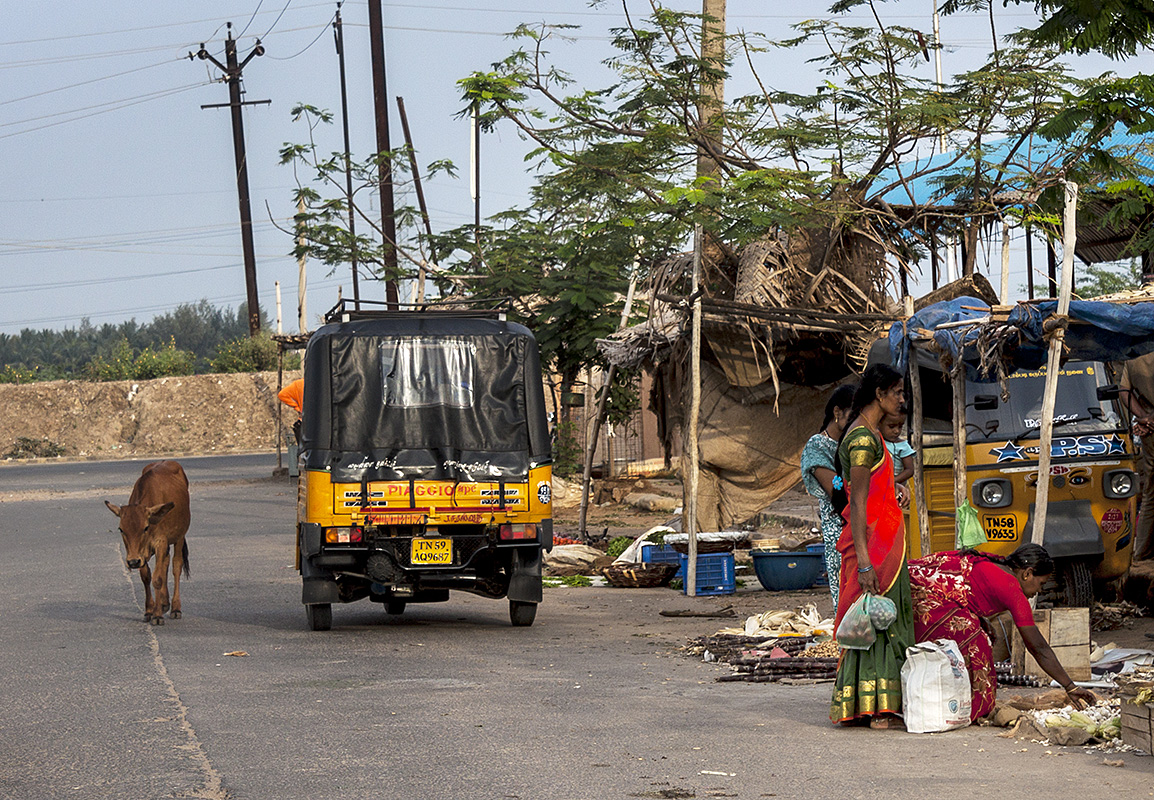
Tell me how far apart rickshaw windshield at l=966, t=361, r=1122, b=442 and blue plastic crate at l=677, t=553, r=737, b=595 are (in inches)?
125

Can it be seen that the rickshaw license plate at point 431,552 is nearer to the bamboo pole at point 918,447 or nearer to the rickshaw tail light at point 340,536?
the rickshaw tail light at point 340,536

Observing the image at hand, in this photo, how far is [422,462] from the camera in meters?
11.5

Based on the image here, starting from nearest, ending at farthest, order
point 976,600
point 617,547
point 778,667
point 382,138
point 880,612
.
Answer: point 880,612 < point 976,600 < point 778,667 < point 617,547 < point 382,138

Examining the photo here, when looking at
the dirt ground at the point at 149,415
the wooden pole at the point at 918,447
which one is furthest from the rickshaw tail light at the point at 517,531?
the dirt ground at the point at 149,415

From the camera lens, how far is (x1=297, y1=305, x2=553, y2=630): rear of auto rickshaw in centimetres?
1127

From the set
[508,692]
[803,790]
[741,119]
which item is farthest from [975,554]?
[741,119]

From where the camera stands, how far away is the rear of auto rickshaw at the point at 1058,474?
35.6 feet

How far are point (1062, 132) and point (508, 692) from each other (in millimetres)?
4637

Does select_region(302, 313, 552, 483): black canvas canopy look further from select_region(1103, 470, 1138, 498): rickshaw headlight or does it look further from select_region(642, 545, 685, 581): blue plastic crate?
select_region(1103, 470, 1138, 498): rickshaw headlight

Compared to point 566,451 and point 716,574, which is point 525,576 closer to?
point 716,574

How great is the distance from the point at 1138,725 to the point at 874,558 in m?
1.49

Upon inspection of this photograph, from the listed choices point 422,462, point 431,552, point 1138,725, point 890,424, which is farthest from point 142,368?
point 1138,725

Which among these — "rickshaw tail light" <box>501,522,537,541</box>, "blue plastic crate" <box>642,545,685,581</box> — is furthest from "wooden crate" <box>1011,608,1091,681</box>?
"blue plastic crate" <box>642,545,685,581</box>

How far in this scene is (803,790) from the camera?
19.0ft
